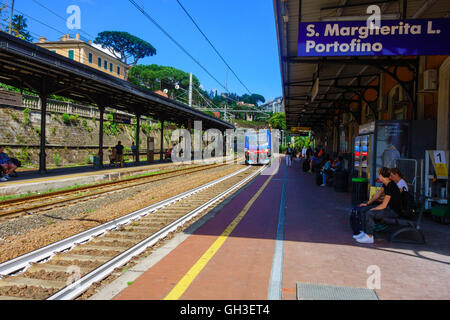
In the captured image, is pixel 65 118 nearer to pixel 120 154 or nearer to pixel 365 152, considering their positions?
pixel 120 154

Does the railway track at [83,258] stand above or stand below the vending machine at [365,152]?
below

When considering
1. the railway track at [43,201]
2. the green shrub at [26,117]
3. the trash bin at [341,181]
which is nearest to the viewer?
the railway track at [43,201]

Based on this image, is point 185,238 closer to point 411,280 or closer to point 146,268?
point 146,268

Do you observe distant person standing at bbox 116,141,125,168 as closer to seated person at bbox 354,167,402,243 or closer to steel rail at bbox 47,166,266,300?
steel rail at bbox 47,166,266,300

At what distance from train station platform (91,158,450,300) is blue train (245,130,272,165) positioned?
71.4ft

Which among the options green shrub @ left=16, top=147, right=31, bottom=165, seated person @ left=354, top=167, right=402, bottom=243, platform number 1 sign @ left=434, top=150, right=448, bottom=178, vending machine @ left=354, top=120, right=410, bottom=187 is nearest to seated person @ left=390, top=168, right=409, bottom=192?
seated person @ left=354, top=167, right=402, bottom=243

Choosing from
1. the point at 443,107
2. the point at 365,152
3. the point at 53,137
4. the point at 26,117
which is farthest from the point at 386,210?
the point at 53,137

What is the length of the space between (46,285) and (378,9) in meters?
9.14

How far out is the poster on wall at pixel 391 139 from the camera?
912 cm

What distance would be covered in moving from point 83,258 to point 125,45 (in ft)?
321

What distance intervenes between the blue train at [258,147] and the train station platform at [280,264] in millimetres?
21763

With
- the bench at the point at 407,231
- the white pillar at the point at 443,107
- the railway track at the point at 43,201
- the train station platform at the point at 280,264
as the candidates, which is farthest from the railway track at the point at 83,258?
the white pillar at the point at 443,107

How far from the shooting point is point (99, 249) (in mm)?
5656

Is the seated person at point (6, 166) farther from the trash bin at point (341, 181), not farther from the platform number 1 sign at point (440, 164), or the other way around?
the platform number 1 sign at point (440, 164)
